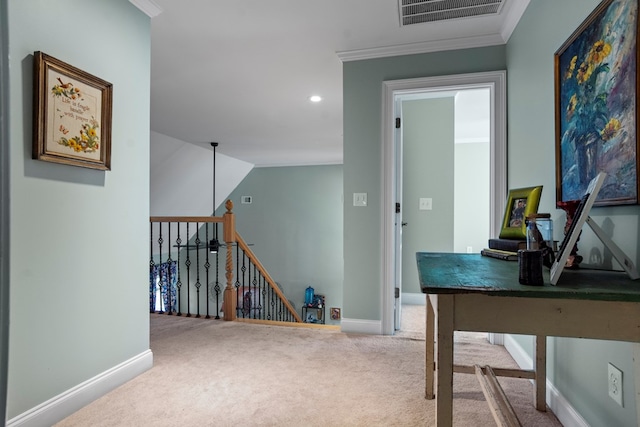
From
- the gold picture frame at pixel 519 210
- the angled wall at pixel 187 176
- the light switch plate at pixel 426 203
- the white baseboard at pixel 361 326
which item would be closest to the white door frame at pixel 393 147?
the white baseboard at pixel 361 326

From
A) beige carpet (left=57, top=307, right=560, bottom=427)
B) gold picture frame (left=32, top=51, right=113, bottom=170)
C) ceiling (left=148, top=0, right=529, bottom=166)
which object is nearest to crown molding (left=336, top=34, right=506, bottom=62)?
ceiling (left=148, top=0, right=529, bottom=166)

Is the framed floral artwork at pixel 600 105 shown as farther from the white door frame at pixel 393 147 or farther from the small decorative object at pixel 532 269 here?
the white door frame at pixel 393 147


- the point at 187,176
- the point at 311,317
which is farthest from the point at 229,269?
the point at 311,317

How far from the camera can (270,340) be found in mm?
2547

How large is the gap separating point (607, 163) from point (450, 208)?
252 centimetres

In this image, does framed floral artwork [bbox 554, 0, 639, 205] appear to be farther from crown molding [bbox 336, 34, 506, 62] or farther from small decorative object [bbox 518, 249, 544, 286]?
crown molding [bbox 336, 34, 506, 62]

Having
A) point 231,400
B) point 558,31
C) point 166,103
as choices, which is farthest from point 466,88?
point 166,103

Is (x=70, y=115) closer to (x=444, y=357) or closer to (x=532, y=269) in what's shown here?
(x=444, y=357)

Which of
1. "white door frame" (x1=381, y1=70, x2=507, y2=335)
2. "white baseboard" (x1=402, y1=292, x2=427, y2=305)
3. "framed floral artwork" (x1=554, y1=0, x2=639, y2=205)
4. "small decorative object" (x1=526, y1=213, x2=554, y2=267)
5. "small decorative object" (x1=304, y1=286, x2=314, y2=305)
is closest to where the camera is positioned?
"framed floral artwork" (x1=554, y1=0, x2=639, y2=205)

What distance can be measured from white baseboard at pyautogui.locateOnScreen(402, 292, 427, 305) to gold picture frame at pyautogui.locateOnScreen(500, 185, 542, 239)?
2.11 m

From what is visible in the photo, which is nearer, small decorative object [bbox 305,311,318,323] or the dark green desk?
the dark green desk

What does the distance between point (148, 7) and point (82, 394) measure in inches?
83.1

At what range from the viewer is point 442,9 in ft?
6.82

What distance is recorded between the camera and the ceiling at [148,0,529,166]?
2.06 meters
